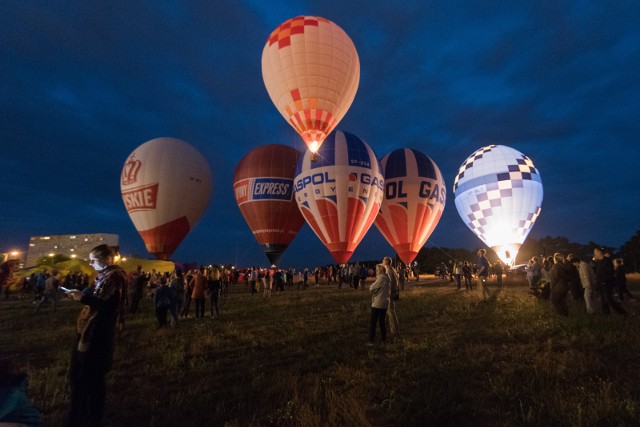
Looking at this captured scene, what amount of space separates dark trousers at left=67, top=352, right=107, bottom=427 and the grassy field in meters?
0.41

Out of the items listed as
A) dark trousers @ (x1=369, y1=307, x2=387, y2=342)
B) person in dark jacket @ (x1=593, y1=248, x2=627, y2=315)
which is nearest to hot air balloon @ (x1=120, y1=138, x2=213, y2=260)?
dark trousers @ (x1=369, y1=307, x2=387, y2=342)

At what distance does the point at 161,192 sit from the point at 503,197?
82.0ft

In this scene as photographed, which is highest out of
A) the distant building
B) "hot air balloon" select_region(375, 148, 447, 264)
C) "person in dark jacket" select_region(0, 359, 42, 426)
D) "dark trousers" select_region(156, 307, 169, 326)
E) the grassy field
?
the distant building

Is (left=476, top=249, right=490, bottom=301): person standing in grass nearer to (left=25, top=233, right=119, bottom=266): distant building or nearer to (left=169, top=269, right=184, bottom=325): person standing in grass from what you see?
(left=169, top=269, right=184, bottom=325): person standing in grass

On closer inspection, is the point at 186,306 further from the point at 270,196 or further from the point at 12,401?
the point at 270,196

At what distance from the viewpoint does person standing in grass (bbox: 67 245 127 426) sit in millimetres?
3119

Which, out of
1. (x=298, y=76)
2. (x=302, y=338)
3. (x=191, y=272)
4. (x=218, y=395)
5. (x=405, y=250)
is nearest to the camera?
(x=218, y=395)

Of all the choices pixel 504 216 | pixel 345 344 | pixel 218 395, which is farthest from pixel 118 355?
pixel 504 216

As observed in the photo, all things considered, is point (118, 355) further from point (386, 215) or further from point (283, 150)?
point (283, 150)

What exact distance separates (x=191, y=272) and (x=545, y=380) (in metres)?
10.4

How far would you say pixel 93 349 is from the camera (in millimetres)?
3145

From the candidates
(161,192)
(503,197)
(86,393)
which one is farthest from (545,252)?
(86,393)

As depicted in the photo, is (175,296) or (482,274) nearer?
(175,296)

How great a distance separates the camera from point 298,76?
61.2ft
